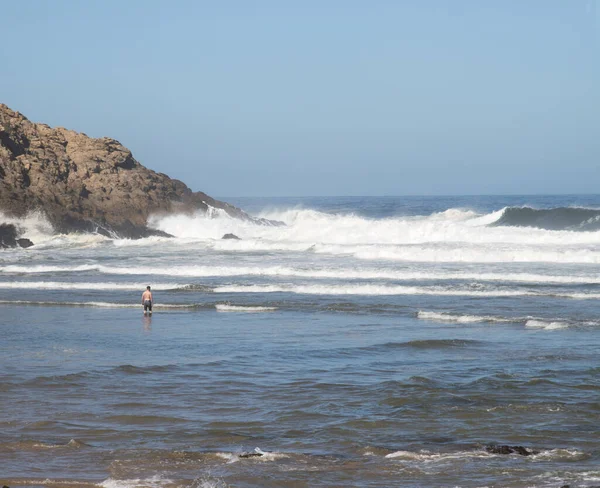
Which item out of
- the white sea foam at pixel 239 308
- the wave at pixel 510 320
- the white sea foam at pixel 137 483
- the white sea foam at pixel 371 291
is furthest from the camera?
the white sea foam at pixel 371 291

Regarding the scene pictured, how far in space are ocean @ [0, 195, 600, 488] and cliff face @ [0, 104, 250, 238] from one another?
44.8 feet

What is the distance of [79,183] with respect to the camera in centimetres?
4228

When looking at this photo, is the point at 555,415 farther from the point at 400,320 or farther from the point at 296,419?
the point at 400,320

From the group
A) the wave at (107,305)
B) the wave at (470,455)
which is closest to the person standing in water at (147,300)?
the wave at (107,305)

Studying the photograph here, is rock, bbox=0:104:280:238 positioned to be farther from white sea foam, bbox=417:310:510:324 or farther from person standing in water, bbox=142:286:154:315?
white sea foam, bbox=417:310:510:324

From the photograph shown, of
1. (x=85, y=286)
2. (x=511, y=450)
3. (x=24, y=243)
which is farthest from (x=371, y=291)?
(x=24, y=243)

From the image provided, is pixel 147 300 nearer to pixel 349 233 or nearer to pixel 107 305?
pixel 107 305

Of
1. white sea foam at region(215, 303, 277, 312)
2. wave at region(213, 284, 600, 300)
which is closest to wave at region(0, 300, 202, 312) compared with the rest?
white sea foam at region(215, 303, 277, 312)

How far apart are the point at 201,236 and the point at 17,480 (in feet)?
122

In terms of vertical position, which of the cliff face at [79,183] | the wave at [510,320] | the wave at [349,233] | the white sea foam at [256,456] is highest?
the cliff face at [79,183]

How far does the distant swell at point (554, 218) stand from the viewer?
48.6 metres

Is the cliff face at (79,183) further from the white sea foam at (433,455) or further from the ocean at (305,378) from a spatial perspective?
the white sea foam at (433,455)

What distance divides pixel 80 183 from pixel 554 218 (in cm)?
2886

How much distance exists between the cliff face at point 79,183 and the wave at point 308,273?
409 inches
